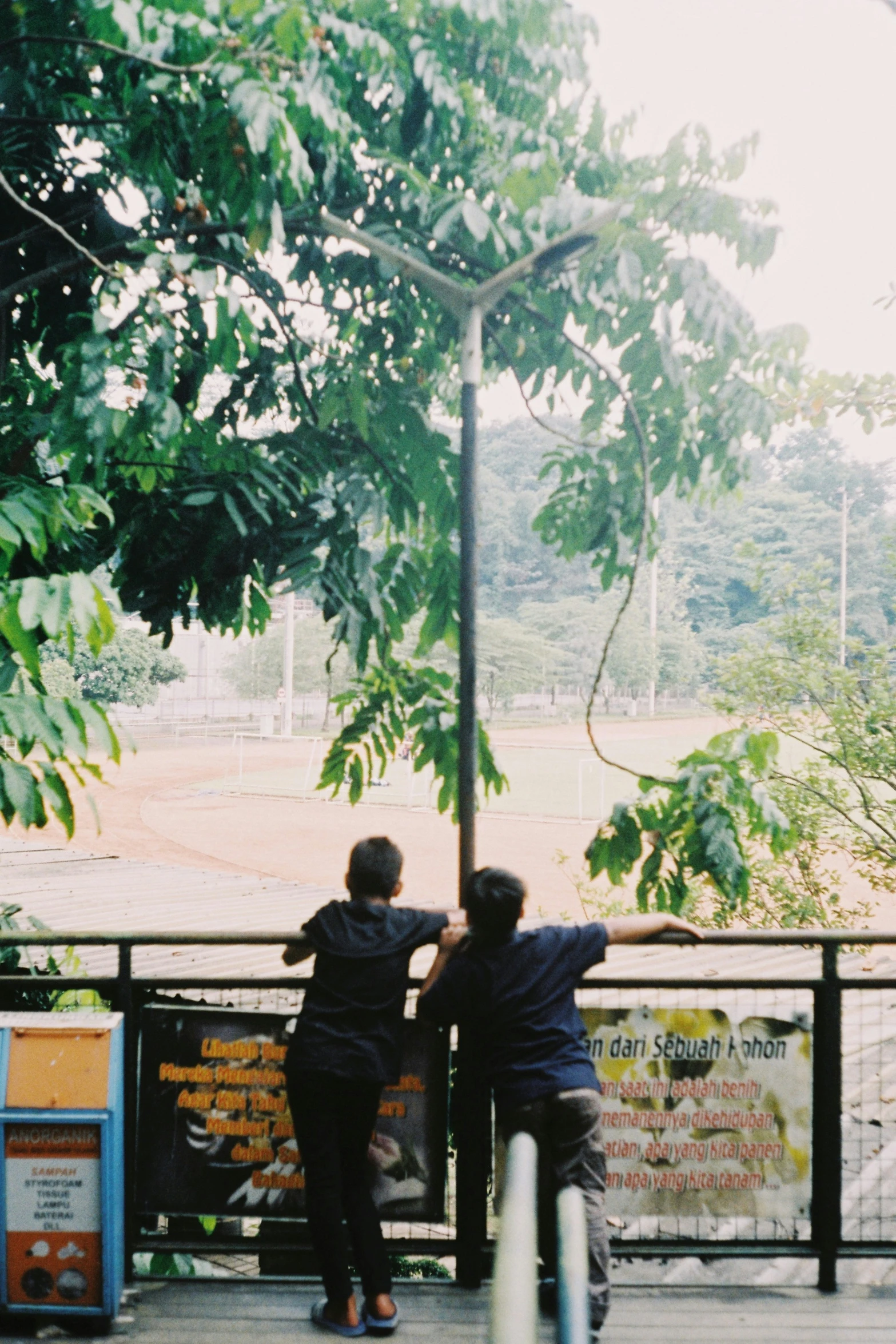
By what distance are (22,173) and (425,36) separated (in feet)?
7.45

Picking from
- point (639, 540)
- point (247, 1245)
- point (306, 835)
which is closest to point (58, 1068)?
point (247, 1245)

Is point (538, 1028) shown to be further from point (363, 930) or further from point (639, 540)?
point (639, 540)

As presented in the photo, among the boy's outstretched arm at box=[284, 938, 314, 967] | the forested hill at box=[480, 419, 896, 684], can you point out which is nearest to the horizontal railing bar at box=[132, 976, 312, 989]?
the boy's outstretched arm at box=[284, 938, 314, 967]

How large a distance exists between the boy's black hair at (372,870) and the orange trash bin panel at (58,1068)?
3.12 ft

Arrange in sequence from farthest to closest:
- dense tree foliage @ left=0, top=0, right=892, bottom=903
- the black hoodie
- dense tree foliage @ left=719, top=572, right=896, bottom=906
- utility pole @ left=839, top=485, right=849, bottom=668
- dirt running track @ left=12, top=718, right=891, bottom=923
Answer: dirt running track @ left=12, top=718, right=891, bottom=923, utility pole @ left=839, top=485, right=849, bottom=668, dense tree foliage @ left=719, top=572, right=896, bottom=906, dense tree foliage @ left=0, top=0, right=892, bottom=903, the black hoodie

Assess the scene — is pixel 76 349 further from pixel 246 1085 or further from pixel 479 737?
pixel 246 1085

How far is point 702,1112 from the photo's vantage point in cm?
336

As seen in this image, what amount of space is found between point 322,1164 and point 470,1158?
2.07 feet

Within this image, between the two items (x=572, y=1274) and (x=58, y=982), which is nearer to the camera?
(x=572, y=1274)

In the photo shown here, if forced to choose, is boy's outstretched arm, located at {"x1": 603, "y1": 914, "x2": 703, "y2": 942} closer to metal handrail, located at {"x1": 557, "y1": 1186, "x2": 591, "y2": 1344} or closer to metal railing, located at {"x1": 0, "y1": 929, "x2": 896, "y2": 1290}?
metal railing, located at {"x1": 0, "y1": 929, "x2": 896, "y2": 1290}

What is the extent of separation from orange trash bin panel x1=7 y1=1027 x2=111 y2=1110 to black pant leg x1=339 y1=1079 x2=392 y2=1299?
764mm

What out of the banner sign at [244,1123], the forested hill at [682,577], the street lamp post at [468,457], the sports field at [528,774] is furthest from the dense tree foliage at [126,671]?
the sports field at [528,774]

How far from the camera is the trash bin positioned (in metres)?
3.08

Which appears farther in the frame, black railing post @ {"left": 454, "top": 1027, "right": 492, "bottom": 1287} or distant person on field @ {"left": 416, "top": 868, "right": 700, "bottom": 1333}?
black railing post @ {"left": 454, "top": 1027, "right": 492, "bottom": 1287}
